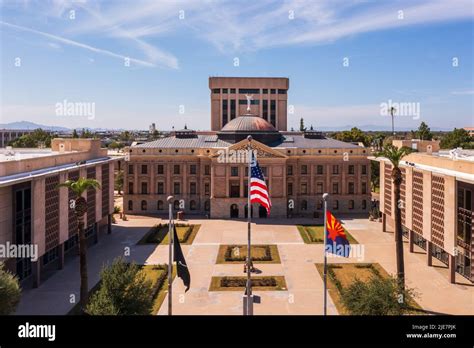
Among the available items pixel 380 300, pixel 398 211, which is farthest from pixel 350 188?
pixel 380 300

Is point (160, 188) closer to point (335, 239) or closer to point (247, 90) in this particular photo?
point (247, 90)

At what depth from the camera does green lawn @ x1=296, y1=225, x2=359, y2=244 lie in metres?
56.7

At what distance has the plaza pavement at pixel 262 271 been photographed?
34188 millimetres

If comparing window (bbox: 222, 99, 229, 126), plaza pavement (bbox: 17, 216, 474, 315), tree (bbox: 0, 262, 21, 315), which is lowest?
plaza pavement (bbox: 17, 216, 474, 315)

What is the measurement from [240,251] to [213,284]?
12220mm

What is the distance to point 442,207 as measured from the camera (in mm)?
41312

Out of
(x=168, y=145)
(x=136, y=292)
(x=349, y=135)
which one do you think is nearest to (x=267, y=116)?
(x=349, y=135)

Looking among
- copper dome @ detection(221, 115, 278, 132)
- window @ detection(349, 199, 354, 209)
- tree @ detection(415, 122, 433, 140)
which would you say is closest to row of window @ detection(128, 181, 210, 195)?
copper dome @ detection(221, 115, 278, 132)

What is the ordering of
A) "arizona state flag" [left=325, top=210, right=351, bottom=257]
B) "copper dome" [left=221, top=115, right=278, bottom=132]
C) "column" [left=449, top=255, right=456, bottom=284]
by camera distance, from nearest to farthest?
"arizona state flag" [left=325, top=210, right=351, bottom=257]
"column" [left=449, top=255, right=456, bottom=284]
"copper dome" [left=221, top=115, right=278, bottom=132]

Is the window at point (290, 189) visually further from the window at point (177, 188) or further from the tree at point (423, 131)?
the tree at point (423, 131)

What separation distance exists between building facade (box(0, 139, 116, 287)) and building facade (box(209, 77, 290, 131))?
71.3 meters

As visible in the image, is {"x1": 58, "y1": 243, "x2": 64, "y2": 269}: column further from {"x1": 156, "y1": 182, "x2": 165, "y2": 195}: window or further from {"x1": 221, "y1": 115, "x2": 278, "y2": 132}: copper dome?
{"x1": 221, "y1": 115, "x2": 278, "y2": 132}: copper dome

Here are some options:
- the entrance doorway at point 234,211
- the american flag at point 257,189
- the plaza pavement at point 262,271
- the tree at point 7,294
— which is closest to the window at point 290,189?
the entrance doorway at point 234,211
